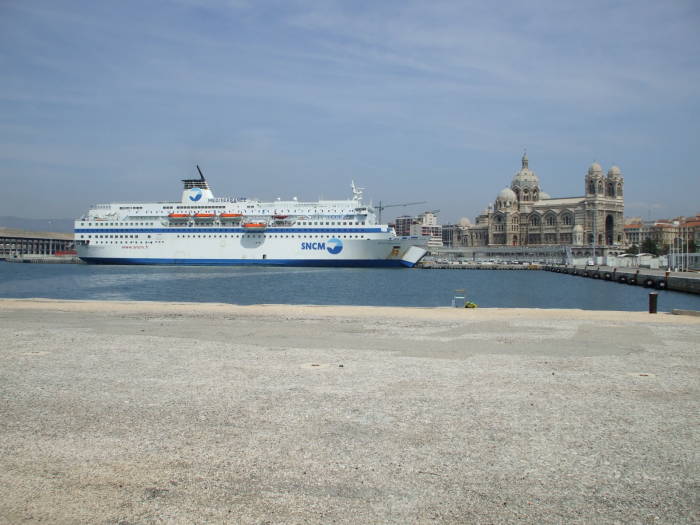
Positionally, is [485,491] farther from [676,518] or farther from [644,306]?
[644,306]

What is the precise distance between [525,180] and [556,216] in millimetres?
12513

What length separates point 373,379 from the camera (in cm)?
796

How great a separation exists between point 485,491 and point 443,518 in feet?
1.77

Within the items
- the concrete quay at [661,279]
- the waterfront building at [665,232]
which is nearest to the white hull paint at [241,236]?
the concrete quay at [661,279]

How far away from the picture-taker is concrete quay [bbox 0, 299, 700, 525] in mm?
4145

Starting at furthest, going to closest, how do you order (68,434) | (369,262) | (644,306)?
(369,262) → (644,306) → (68,434)

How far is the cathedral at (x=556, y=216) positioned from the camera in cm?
11900

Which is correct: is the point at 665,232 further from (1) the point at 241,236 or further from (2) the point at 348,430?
(2) the point at 348,430

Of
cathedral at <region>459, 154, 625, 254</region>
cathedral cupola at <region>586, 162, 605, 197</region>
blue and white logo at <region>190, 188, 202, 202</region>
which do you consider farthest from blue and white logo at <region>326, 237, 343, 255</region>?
cathedral cupola at <region>586, 162, 605, 197</region>

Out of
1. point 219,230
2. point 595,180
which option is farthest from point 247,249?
point 595,180

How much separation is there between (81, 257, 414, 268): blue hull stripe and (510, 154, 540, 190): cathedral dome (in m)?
70.2

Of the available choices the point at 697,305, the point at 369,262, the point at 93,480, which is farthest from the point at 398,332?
the point at 369,262

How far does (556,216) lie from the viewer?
405 feet

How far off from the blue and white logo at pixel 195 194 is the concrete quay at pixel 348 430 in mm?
65074
